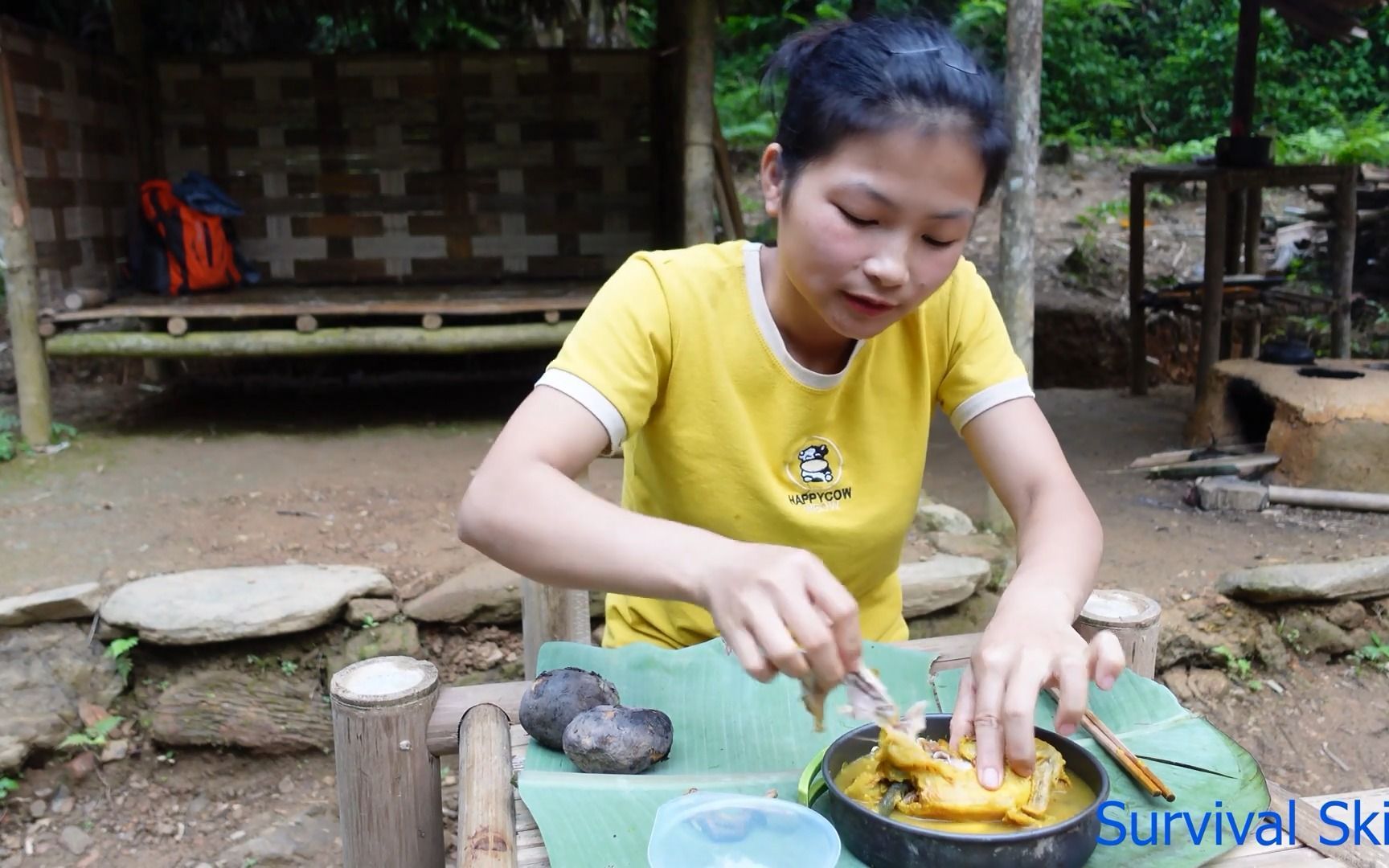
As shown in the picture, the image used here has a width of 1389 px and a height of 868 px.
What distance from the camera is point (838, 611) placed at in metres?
1.04

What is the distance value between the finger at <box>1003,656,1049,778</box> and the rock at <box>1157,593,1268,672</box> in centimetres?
290

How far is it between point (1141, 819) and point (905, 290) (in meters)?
0.67

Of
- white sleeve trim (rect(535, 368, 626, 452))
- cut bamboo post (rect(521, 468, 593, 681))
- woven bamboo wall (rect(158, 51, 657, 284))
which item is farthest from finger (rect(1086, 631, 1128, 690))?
woven bamboo wall (rect(158, 51, 657, 284))

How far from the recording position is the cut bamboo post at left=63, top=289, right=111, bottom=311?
536 centimetres

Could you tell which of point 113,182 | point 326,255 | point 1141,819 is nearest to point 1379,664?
point 1141,819

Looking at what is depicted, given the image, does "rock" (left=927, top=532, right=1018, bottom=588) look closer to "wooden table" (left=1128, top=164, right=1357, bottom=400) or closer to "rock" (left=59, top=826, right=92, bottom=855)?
"wooden table" (left=1128, top=164, right=1357, bottom=400)

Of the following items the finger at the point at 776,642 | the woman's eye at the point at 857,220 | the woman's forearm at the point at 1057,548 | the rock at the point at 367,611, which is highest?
the woman's eye at the point at 857,220

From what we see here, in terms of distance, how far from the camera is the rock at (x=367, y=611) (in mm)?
3490

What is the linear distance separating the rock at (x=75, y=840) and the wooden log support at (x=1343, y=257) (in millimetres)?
7168

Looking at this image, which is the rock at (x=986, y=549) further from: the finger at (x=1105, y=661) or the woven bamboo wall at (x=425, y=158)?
the woven bamboo wall at (x=425, y=158)

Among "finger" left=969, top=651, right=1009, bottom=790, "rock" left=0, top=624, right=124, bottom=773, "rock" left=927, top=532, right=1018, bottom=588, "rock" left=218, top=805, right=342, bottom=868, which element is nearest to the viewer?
"finger" left=969, top=651, right=1009, bottom=790

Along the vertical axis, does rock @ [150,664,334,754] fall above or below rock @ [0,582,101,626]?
below

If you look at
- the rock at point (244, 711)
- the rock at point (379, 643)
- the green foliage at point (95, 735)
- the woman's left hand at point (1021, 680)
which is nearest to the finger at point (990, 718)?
the woman's left hand at point (1021, 680)

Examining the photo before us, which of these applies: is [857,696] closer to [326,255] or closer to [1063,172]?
[326,255]
